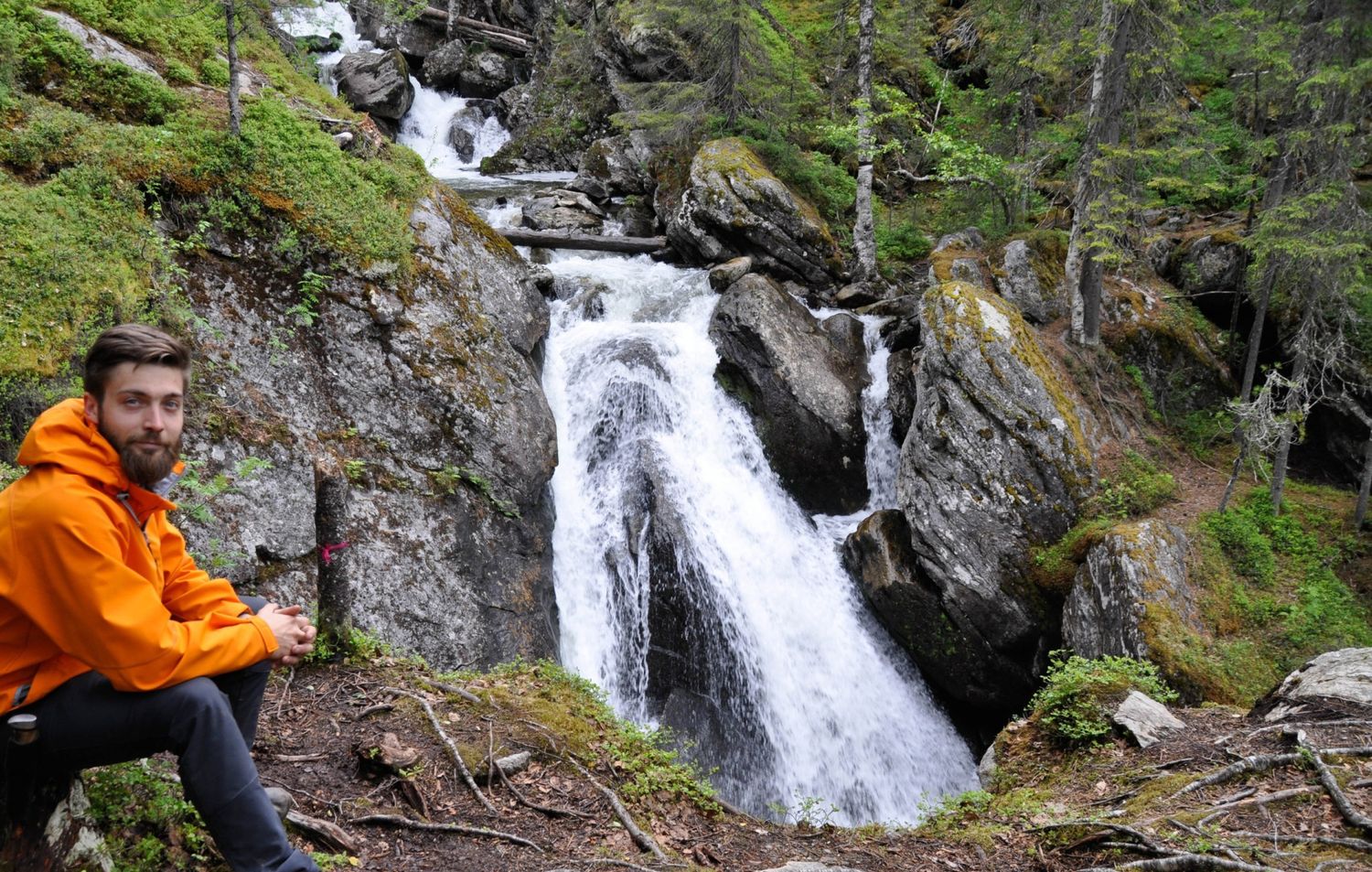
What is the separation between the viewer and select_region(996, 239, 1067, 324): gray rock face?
14.6m

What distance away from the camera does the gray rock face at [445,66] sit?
27.7 metres

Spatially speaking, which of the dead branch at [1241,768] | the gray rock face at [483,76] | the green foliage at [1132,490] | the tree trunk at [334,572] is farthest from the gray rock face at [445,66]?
the dead branch at [1241,768]

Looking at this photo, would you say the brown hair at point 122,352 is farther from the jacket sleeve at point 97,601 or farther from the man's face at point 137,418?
the jacket sleeve at point 97,601

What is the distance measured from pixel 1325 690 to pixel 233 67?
12.8 m

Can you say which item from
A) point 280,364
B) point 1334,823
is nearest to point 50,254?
point 280,364

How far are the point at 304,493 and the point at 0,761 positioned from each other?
508cm

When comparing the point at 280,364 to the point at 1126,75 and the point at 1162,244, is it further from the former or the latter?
the point at 1162,244

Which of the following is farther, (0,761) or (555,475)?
(555,475)

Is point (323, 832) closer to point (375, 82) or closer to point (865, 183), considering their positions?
point (865, 183)

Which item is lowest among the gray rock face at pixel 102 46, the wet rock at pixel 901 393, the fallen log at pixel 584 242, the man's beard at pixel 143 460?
the man's beard at pixel 143 460

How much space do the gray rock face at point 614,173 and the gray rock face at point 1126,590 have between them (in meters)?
14.9

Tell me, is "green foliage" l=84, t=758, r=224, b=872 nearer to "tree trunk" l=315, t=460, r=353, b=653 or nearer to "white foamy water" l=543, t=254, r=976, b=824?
"tree trunk" l=315, t=460, r=353, b=653

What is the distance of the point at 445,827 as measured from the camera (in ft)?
12.5

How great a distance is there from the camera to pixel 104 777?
2.83 metres
